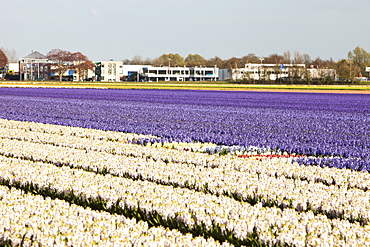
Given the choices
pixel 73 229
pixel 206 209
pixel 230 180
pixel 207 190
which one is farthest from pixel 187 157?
pixel 73 229

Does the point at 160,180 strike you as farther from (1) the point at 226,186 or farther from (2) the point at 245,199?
(2) the point at 245,199

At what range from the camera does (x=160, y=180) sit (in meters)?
12.0

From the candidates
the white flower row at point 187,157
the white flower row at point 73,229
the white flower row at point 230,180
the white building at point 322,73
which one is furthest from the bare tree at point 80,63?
the white flower row at point 73,229

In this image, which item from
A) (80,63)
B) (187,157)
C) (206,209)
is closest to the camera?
(206,209)

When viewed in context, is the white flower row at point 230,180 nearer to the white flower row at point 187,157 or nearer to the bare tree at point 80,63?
the white flower row at point 187,157

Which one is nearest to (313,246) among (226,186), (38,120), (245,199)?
(245,199)

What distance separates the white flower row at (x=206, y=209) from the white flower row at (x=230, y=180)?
0.63m

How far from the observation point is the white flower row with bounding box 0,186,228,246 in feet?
25.4

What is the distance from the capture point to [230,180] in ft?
38.6

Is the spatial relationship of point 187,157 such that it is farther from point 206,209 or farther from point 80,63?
point 80,63

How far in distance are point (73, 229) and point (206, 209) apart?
2.38m

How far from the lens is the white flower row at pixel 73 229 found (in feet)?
25.4

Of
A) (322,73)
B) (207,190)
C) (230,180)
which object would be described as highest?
(322,73)

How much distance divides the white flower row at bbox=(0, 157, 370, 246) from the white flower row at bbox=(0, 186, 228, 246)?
762mm
